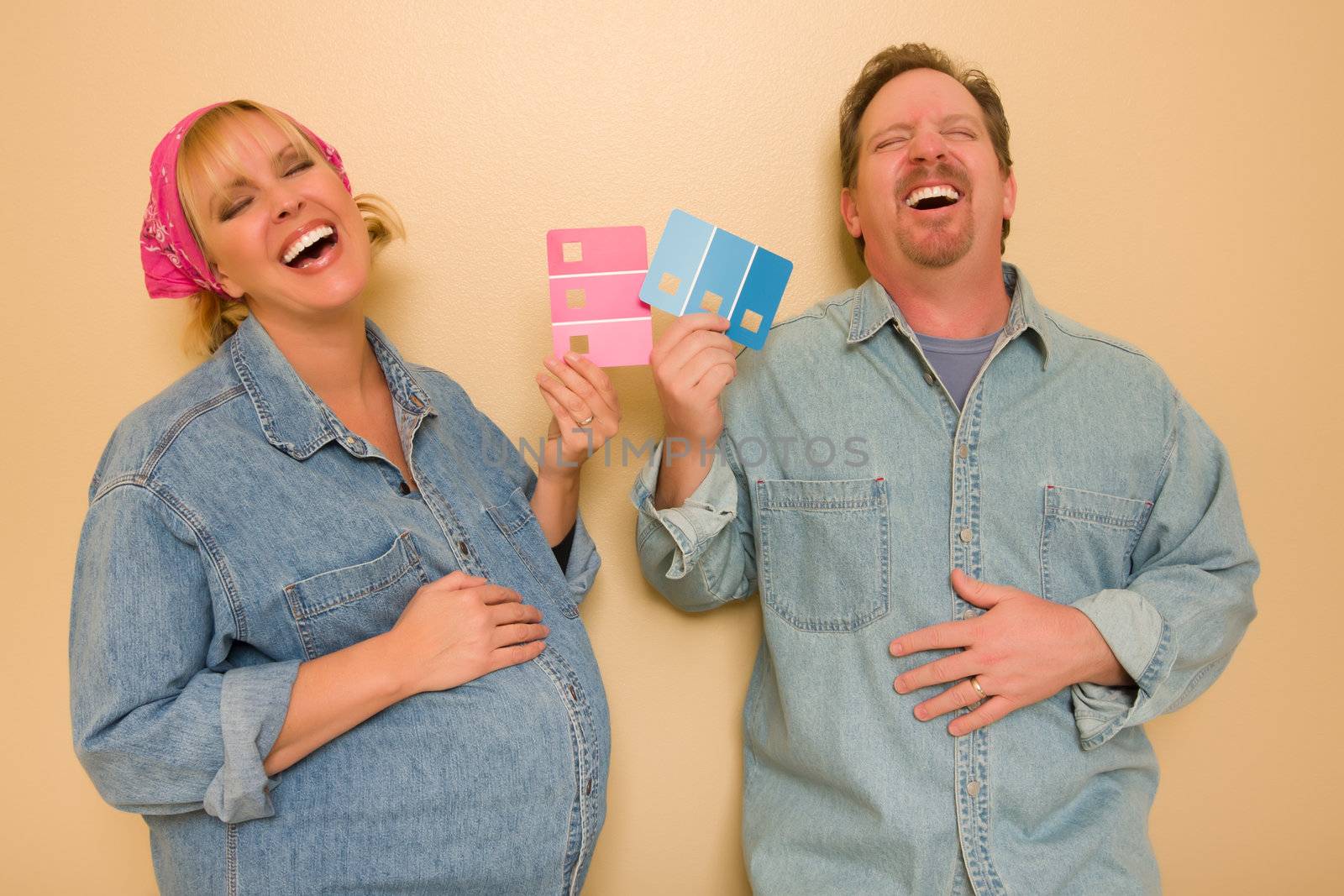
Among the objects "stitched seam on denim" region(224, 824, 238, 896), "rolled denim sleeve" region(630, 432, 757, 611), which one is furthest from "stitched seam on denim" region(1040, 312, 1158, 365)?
"stitched seam on denim" region(224, 824, 238, 896)

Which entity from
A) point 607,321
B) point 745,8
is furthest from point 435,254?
point 745,8

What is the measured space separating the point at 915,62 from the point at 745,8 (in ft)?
1.01

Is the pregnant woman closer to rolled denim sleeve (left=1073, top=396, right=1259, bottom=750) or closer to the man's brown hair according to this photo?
A: the man's brown hair

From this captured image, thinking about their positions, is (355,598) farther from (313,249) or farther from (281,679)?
(313,249)

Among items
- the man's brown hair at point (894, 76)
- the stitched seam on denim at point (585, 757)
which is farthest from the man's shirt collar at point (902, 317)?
the stitched seam on denim at point (585, 757)

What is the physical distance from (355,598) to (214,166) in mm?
598

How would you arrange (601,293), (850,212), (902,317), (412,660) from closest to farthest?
(412,660) → (601,293) → (902,317) → (850,212)

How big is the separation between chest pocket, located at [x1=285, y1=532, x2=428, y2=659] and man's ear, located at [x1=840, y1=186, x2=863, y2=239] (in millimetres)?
903

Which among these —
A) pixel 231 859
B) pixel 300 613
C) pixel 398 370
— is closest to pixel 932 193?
pixel 398 370

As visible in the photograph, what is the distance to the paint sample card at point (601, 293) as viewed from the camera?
1379mm

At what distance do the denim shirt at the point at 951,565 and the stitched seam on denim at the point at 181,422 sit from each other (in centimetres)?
58

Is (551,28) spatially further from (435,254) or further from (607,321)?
(607,321)

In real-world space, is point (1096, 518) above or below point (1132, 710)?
above

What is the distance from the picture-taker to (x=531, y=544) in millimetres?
1489
